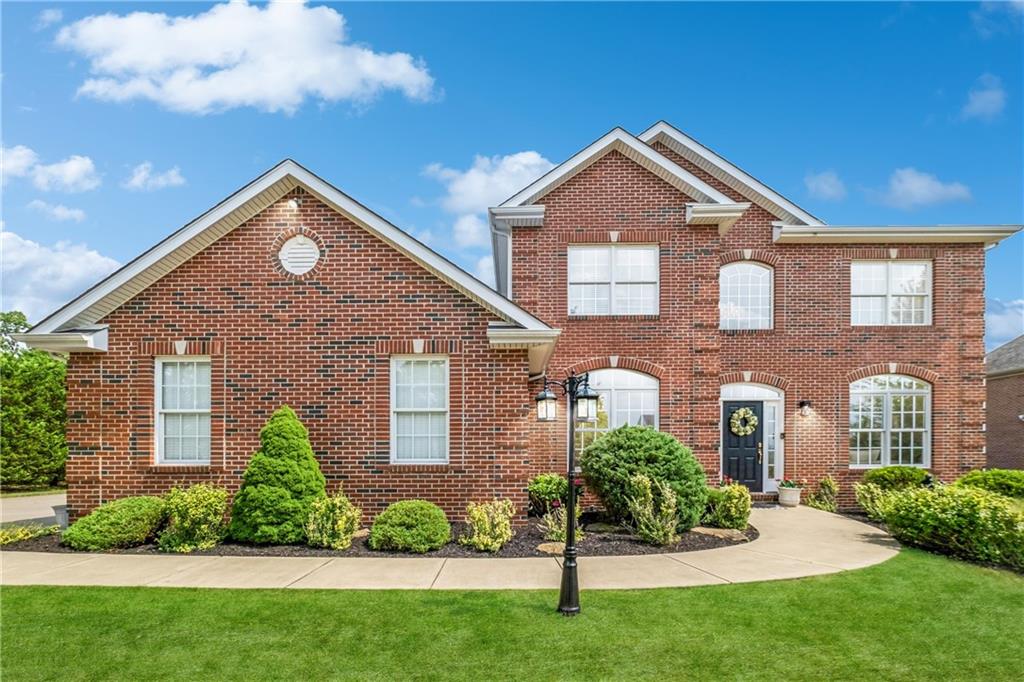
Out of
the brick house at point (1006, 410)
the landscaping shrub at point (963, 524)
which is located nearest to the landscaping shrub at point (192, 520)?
the landscaping shrub at point (963, 524)

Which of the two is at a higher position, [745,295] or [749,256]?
[749,256]

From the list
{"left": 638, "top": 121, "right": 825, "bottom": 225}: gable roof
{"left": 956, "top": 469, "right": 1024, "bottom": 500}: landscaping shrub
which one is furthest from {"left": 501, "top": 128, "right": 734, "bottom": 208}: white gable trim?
{"left": 956, "top": 469, "right": 1024, "bottom": 500}: landscaping shrub

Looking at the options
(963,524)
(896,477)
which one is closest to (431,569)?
(963,524)

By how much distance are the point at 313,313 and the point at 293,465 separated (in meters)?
2.70

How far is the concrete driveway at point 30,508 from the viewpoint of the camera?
13608 millimetres

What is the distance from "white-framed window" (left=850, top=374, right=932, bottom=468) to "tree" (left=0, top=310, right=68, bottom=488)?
2355 cm

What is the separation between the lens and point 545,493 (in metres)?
13.0

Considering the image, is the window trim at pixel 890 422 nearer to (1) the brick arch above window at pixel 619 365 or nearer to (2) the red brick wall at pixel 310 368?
(1) the brick arch above window at pixel 619 365

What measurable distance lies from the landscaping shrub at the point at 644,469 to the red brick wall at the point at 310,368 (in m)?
1.48

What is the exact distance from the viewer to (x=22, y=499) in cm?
1809

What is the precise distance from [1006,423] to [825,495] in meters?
13.5

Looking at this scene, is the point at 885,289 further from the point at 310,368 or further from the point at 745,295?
the point at 310,368

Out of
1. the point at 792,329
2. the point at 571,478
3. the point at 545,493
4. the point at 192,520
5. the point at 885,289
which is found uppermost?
the point at 885,289

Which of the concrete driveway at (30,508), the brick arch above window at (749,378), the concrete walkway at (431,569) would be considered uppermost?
the brick arch above window at (749,378)
